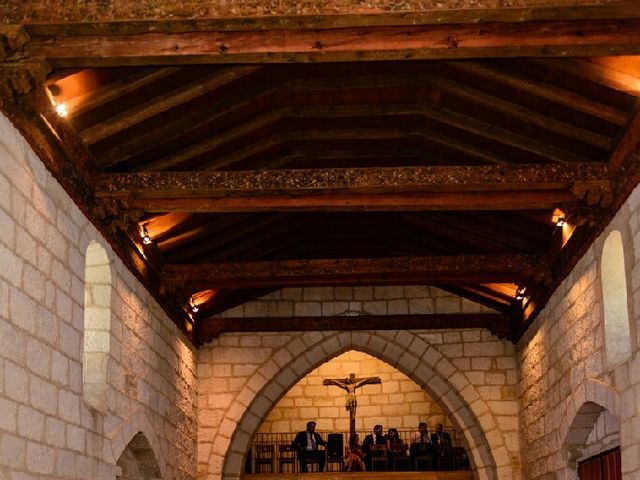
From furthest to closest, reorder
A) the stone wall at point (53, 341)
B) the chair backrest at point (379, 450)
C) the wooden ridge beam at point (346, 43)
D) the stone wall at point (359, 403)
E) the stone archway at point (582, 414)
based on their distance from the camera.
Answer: the stone wall at point (359, 403)
the chair backrest at point (379, 450)
the stone archway at point (582, 414)
the stone wall at point (53, 341)
the wooden ridge beam at point (346, 43)

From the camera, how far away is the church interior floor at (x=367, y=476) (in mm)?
12406

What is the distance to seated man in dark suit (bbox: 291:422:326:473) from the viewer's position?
13.3m

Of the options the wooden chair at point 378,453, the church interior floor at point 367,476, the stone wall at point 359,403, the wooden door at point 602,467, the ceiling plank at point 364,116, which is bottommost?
the wooden door at point 602,467

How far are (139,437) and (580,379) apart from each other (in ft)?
11.3

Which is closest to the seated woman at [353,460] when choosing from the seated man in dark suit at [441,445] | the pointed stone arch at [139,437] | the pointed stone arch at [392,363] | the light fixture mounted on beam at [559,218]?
the seated man in dark suit at [441,445]

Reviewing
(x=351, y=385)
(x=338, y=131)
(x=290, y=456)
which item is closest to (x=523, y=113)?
(x=338, y=131)

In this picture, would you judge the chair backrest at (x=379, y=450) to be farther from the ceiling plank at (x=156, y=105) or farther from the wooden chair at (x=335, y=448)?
the ceiling plank at (x=156, y=105)

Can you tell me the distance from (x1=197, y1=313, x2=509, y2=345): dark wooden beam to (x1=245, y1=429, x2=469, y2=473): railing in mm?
Answer: 2462

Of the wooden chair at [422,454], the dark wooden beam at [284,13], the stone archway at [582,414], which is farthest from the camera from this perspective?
the wooden chair at [422,454]

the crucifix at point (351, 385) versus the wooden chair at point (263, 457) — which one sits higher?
the crucifix at point (351, 385)

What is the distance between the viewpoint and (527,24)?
4.85 m

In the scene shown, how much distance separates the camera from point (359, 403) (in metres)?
15.3

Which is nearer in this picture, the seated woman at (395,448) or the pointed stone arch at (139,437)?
the pointed stone arch at (139,437)

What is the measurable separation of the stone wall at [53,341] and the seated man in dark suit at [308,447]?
5224 mm
